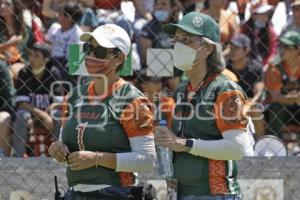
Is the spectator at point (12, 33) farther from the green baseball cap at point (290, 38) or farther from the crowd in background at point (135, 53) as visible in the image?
the green baseball cap at point (290, 38)

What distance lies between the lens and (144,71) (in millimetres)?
6391

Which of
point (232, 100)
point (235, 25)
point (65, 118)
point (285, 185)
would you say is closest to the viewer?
point (232, 100)

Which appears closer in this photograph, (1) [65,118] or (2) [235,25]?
(1) [65,118]

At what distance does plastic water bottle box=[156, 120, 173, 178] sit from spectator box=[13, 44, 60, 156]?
2.01 meters

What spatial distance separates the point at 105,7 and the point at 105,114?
3146 mm

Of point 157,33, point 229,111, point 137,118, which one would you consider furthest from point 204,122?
point 157,33

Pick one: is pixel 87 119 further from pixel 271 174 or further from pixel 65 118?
pixel 271 174

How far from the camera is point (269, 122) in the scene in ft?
22.8

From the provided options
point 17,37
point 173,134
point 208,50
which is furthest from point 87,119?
point 17,37

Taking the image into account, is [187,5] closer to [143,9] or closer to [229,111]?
[143,9]

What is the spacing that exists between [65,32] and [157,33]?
0.78m

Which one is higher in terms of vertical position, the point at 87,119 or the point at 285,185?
the point at 87,119

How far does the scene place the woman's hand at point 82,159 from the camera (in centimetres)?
414

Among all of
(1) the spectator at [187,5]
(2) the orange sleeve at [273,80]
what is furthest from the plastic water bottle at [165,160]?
(2) the orange sleeve at [273,80]
